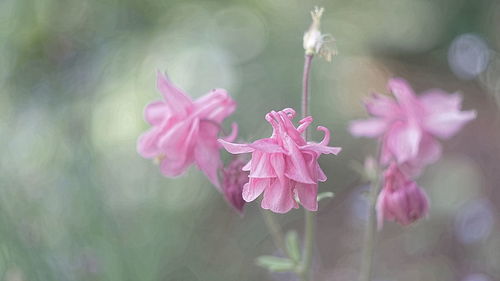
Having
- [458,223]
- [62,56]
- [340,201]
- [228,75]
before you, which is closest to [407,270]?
[458,223]

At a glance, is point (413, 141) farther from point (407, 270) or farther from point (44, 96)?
point (44, 96)

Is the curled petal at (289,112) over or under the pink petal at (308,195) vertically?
over

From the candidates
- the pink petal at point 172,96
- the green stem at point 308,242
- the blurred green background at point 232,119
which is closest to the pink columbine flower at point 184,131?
the pink petal at point 172,96

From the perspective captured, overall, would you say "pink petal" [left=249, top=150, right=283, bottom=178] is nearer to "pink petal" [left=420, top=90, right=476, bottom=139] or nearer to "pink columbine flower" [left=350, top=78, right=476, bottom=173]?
"pink columbine flower" [left=350, top=78, right=476, bottom=173]

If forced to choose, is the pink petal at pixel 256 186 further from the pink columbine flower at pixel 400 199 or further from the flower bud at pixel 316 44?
the pink columbine flower at pixel 400 199

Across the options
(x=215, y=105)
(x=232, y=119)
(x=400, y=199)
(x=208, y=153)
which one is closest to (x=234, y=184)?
(x=208, y=153)

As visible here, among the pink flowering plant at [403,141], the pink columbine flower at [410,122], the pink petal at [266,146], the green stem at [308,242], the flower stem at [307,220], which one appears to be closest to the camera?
the pink petal at [266,146]
